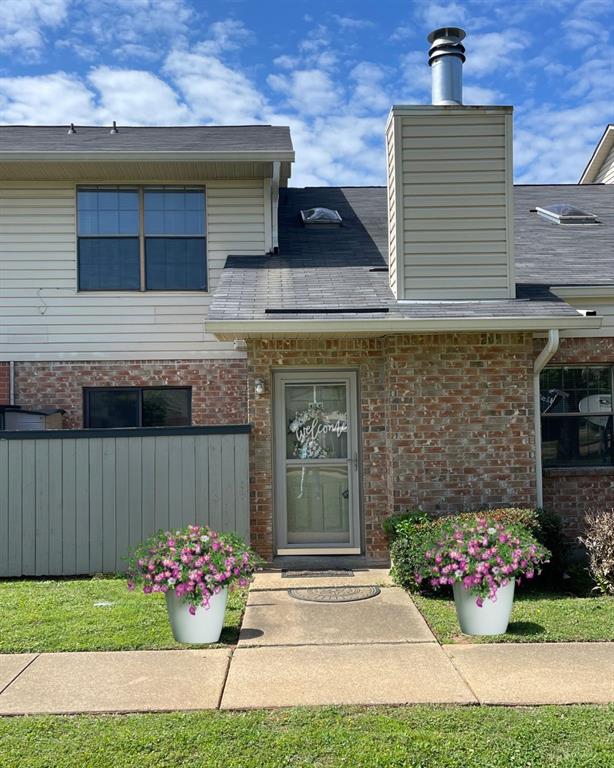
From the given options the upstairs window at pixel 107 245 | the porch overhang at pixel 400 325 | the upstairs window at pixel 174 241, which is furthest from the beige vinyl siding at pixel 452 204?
the upstairs window at pixel 107 245

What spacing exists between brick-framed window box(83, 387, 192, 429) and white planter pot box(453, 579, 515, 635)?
522 cm

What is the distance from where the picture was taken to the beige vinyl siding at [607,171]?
15.0m

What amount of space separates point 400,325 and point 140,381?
391cm

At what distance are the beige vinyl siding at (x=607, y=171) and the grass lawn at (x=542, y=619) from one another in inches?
402

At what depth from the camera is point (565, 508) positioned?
930cm

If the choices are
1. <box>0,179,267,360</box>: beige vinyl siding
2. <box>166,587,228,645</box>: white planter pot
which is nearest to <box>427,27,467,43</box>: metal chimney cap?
<box>0,179,267,360</box>: beige vinyl siding

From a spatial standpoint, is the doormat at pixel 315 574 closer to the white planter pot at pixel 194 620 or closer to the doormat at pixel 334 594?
the doormat at pixel 334 594

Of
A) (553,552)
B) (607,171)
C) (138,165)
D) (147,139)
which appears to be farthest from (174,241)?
(607,171)

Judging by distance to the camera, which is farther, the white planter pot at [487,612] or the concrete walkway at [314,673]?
the white planter pot at [487,612]

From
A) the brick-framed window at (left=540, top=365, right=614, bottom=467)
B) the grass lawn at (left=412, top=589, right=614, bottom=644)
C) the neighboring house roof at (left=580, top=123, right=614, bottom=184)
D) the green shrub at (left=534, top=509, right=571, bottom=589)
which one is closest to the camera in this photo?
the grass lawn at (left=412, top=589, right=614, bottom=644)

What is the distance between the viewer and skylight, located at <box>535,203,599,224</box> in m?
11.9

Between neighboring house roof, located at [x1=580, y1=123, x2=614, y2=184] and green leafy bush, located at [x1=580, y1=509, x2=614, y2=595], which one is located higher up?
neighboring house roof, located at [x1=580, y1=123, x2=614, y2=184]

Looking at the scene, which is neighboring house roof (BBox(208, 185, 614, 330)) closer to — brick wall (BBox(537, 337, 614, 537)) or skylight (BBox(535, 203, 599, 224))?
skylight (BBox(535, 203, 599, 224))

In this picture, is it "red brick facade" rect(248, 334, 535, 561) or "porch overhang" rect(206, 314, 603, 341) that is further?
"red brick facade" rect(248, 334, 535, 561)
